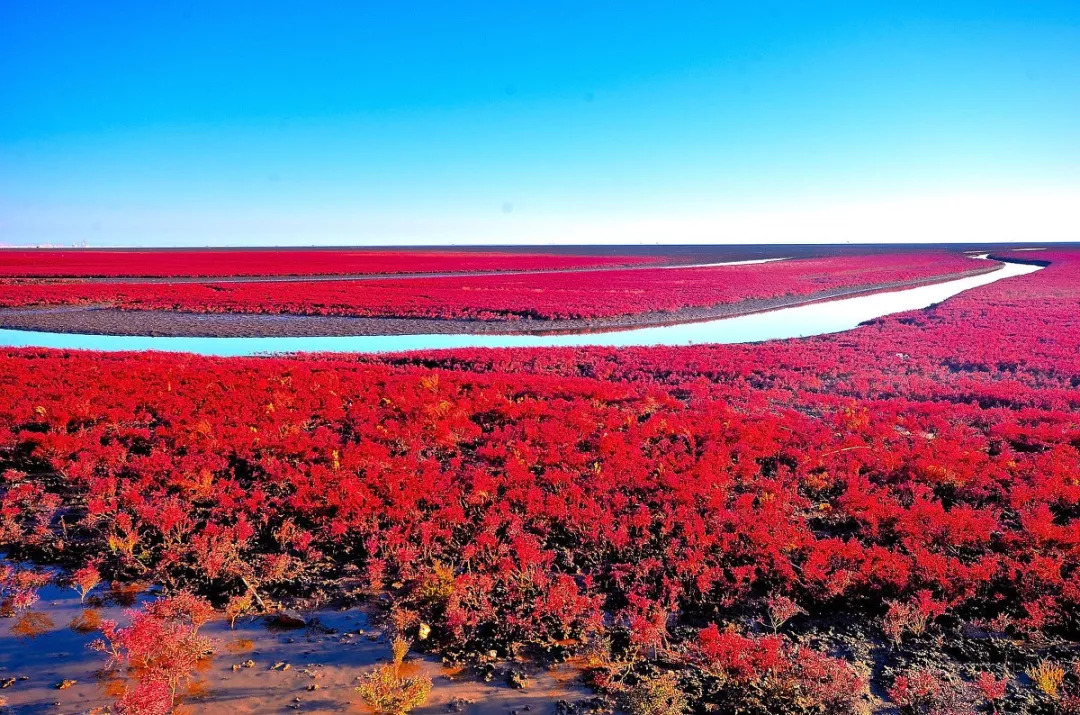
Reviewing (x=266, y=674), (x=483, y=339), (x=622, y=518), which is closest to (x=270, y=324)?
(x=483, y=339)

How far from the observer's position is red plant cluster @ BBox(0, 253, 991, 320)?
105ft

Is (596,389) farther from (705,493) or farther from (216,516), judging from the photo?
(216,516)

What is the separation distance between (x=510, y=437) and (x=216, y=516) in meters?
4.46

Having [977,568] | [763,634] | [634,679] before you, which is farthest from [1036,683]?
[634,679]

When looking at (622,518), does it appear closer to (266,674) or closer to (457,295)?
(266,674)

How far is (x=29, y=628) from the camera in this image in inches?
199

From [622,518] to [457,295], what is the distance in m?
32.5

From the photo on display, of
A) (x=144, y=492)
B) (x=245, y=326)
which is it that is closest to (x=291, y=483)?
(x=144, y=492)

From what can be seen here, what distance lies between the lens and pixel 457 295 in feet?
126

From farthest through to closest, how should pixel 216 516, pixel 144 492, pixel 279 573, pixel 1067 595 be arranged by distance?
pixel 144 492, pixel 216 516, pixel 279 573, pixel 1067 595

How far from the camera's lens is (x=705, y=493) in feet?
25.2

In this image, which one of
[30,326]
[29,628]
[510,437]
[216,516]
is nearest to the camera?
[29,628]

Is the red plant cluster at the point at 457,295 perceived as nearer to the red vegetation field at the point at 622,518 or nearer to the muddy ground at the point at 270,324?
the muddy ground at the point at 270,324

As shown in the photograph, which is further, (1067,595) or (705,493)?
(705,493)
